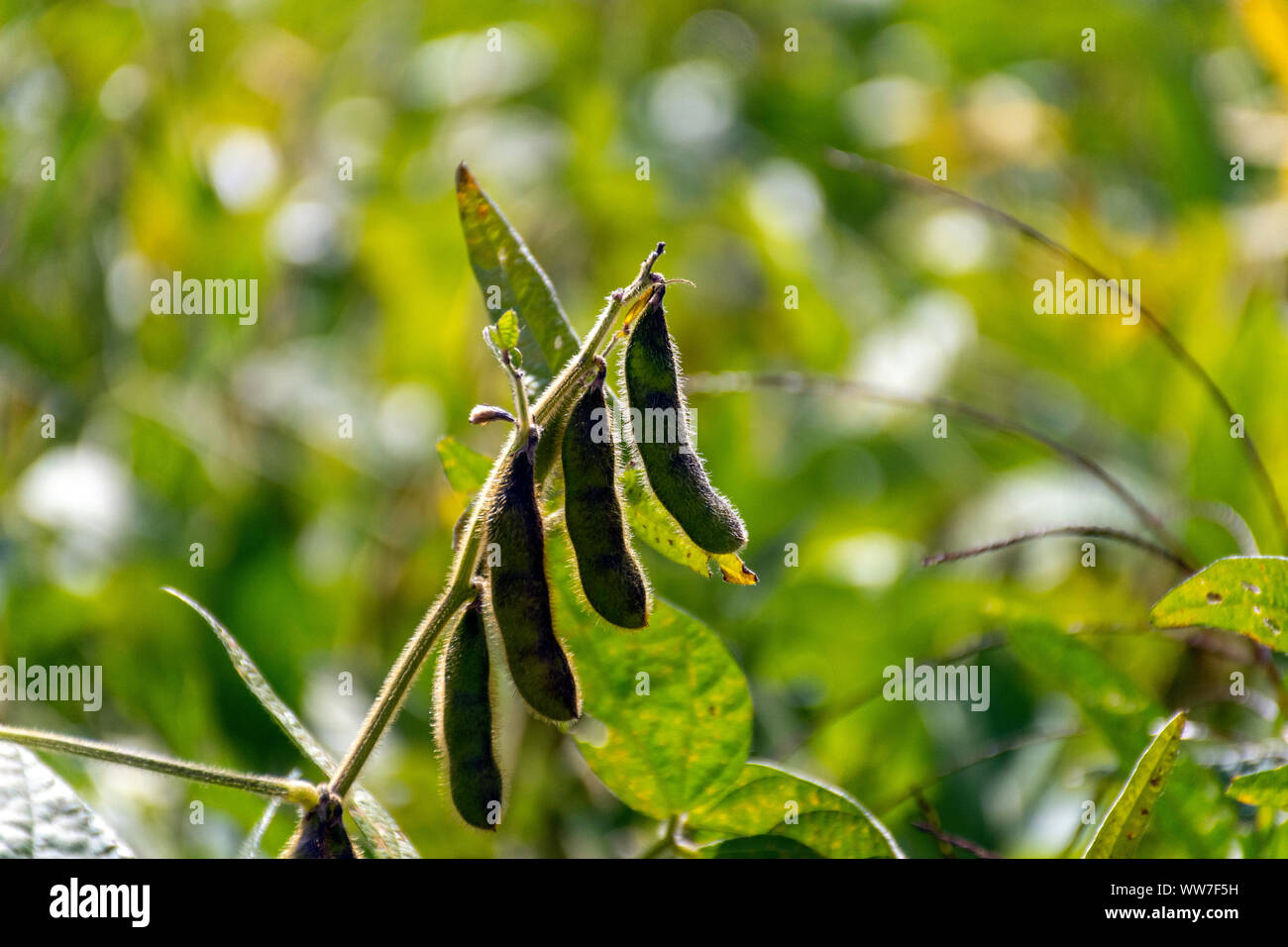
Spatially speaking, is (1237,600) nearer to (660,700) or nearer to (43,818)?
(660,700)

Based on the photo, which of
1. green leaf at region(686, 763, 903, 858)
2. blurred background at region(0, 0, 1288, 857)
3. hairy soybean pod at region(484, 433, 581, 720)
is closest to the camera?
hairy soybean pod at region(484, 433, 581, 720)

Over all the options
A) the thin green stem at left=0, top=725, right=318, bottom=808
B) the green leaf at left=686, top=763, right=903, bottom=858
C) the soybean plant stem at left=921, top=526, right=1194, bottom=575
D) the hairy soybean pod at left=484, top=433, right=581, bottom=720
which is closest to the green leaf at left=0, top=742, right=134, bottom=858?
the thin green stem at left=0, top=725, right=318, bottom=808

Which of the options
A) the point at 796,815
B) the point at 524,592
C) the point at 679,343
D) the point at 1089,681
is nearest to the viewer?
the point at 524,592

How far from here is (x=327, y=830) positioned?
709 mm

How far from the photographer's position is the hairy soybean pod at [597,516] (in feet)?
2.35

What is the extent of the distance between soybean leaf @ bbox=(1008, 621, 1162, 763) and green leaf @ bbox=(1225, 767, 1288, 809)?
171 millimetres

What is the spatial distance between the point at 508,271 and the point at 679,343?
1436mm

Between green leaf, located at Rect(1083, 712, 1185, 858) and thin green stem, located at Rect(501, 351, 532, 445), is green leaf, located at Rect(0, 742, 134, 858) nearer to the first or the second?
thin green stem, located at Rect(501, 351, 532, 445)

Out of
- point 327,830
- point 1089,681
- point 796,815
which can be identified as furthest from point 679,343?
point 327,830

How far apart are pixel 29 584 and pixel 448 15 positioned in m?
1.84

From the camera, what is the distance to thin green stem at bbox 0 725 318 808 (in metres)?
0.70

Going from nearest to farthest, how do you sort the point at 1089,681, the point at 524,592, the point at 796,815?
1. the point at 524,592
2. the point at 796,815
3. the point at 1089,681

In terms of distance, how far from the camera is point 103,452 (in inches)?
77.6
